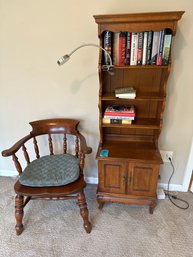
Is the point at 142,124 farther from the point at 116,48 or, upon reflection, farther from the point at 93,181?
the point at 93,181

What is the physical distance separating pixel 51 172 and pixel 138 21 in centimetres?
123

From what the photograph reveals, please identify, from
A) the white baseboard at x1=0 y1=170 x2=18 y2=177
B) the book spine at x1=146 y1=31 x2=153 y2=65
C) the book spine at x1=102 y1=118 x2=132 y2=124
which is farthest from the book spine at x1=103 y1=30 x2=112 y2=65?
the white baseboard at x1=0 y1=170 x2=18 y2=177

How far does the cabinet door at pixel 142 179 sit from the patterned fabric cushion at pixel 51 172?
46 centimetres

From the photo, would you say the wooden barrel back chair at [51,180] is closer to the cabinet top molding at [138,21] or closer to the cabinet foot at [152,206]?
the cabinet foot at [152,206]

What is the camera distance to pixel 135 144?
170 centimetres

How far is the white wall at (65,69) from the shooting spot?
142cm

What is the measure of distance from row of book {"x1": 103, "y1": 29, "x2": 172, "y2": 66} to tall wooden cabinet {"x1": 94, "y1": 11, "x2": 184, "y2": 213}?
71 millimetres

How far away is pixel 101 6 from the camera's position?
1.40 metres

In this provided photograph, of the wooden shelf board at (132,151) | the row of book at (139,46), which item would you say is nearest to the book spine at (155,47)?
the row of book at (139,46)

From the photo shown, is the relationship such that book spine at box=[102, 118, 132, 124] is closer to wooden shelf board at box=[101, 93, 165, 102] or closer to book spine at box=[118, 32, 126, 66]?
wooden shelf board at box=[101, 93, 165, 102]

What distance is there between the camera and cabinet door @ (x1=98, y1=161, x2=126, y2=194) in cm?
154

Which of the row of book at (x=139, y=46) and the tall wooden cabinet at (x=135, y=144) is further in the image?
the tall wooden cabinet at (x=135, y=144)

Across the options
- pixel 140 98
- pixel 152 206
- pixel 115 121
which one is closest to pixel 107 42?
pixel 140 98

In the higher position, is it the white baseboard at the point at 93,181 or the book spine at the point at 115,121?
the book spine at the point at 115,121
